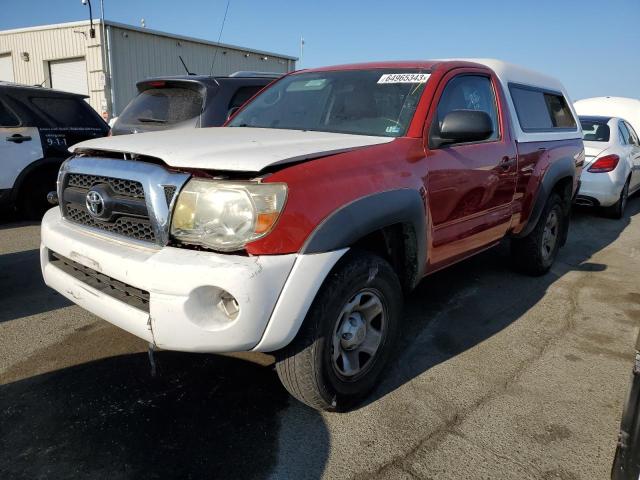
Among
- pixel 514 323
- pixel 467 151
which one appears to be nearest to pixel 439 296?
pixel 514 323

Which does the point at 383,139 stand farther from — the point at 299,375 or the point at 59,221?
the point at 59,221

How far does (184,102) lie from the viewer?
5094 millimetres

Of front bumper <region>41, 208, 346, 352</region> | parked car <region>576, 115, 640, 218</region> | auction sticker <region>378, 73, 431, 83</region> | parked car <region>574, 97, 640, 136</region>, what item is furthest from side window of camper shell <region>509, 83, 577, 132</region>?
parked car <region>574, 97, 640, 136</region>

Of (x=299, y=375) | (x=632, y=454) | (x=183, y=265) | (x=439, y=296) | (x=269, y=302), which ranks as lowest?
(x=439, y=296)

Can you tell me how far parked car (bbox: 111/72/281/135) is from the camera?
4.96 metres

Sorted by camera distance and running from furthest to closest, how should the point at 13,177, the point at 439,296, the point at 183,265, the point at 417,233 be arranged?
the point at 13,177
the point at 439,296
the point at 417,233
the point at 183,265

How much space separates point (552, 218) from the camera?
4777 millimetres

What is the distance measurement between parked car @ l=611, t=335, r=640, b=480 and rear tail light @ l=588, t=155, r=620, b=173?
6.53 m

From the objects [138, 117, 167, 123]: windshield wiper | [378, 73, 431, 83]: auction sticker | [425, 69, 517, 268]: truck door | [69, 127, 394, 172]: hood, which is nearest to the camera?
[69, 127, 394, 172]: hood

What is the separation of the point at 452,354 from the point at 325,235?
60.6 inches

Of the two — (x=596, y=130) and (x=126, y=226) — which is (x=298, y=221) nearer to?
(x=126, y=226)

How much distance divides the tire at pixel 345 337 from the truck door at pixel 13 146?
207 inches

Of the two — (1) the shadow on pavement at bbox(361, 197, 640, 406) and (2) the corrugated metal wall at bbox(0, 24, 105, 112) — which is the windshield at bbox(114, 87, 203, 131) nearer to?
(1) the shadow on pavement at bbox(361, 197, 640, 406)

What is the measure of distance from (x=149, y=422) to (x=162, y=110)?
3.70 meters
